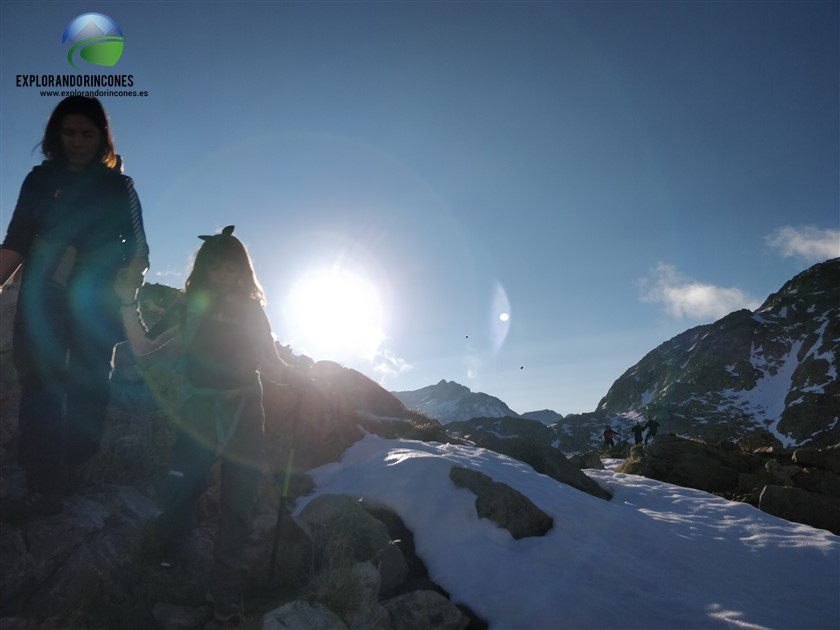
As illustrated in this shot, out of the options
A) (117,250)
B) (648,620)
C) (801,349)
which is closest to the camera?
(117,250)

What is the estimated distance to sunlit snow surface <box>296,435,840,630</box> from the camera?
5.59 metres

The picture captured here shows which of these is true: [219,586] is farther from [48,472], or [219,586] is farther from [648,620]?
[648,620]

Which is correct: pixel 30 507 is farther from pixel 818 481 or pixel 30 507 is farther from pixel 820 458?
pixel 820 458

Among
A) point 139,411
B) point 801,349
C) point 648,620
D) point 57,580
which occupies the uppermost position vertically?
point 801,349

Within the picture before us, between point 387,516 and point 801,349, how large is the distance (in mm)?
130464

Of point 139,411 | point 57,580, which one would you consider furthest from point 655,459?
point 57,580

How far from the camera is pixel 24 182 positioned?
13.6 ft

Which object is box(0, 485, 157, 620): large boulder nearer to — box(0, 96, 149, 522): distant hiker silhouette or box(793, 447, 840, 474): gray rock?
box(0, 96, 149, 522): distant hiker silhouette

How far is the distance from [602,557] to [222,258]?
646 cm

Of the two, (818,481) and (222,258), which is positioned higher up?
(222,258)

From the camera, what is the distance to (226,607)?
12.7 ft

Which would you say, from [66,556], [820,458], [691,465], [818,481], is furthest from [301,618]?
[820,458]

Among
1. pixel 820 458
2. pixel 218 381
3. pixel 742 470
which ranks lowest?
pixel 742 470

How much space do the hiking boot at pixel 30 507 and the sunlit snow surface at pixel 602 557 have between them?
4.40m
